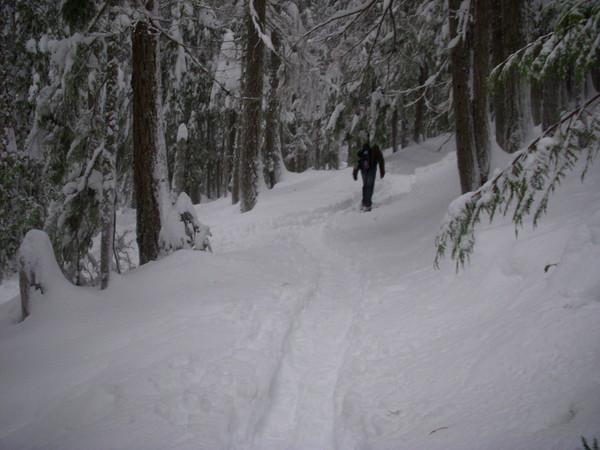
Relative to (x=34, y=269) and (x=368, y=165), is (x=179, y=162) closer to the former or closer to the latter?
(x=368, y=165)

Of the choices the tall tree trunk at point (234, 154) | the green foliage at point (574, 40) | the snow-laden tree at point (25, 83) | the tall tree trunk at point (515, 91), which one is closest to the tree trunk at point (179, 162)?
the tall tree trunk at point (234, 154)

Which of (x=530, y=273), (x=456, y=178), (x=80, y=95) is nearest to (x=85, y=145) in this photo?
(x=80, y=95)

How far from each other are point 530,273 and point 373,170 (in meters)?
6.77

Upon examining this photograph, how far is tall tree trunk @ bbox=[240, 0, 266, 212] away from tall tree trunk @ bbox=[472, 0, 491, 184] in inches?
239

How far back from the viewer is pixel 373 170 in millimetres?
9797

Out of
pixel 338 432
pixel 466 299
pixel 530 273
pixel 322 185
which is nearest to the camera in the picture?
pixel 338 432

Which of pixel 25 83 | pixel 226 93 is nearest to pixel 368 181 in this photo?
pixel 226 93

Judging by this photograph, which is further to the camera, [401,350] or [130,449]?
[401,350]

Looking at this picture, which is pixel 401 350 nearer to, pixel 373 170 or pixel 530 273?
pixel 530 273

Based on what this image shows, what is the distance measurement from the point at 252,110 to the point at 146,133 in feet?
19.1

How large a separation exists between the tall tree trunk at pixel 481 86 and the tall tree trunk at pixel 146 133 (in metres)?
5.61

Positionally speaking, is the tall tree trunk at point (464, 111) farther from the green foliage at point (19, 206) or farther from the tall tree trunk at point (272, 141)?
the green foliage at point (19, 206)

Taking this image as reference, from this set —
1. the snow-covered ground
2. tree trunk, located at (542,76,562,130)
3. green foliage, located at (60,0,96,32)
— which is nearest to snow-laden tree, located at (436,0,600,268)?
the snow-covered ground

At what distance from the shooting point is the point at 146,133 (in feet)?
18.6
